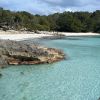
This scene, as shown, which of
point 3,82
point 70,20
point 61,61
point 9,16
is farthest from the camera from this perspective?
point 70,20

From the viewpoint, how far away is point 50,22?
143250mm

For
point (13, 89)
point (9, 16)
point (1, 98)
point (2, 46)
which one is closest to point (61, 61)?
point (2, 46)

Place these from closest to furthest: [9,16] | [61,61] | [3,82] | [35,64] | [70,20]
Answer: [3,82]
[35,64]
[61,61]
[9,16]
[70,20]

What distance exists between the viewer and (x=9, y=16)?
4697 inches

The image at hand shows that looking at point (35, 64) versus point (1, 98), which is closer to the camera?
point (1, 98)

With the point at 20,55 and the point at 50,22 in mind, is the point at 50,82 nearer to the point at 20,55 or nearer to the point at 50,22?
the point at 20,55

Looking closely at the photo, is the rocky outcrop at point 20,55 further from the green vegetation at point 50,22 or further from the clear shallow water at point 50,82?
the green vegetation at point 50,22

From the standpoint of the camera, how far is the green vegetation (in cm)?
12138

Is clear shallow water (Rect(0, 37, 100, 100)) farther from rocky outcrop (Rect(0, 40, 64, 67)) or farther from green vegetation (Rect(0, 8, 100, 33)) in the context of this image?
green vegetation (Rect(0, 8, 100, 33))

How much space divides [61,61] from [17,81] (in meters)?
11.2

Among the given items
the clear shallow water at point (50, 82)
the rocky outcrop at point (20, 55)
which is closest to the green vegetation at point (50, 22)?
the rocky outcrop at point (20, 55)

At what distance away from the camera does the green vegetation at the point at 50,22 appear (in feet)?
398

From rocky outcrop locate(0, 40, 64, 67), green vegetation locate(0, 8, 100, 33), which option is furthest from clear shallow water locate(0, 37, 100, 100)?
green vegetation locate(0, 8, 100, 33)

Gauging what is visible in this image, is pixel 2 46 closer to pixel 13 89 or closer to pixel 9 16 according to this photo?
pixel 13 89
